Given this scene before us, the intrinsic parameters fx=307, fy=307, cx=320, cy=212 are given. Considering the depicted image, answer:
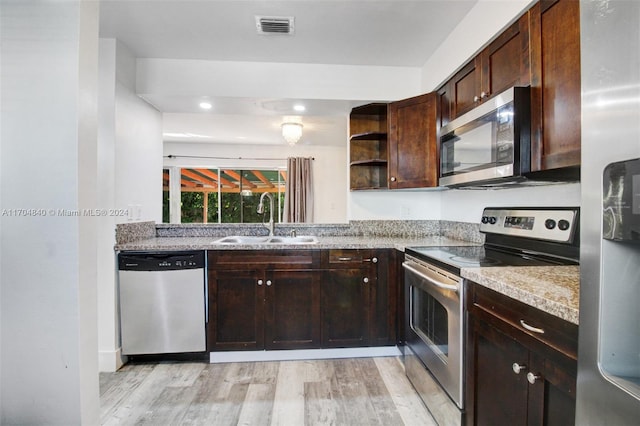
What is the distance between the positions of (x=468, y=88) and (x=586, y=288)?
1.61 m

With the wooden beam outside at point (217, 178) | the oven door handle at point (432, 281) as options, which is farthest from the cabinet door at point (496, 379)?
the wooden beam outside at point (217, 178)

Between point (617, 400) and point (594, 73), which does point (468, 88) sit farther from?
point (617, 400)

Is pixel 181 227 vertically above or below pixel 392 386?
above

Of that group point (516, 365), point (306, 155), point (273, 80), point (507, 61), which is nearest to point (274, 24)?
point (273, 80)

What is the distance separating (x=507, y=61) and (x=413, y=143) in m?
0.92

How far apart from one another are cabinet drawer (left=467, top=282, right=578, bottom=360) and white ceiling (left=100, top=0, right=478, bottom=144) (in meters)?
1.72

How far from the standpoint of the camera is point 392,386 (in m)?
2.04

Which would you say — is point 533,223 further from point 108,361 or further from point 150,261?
point 108,361

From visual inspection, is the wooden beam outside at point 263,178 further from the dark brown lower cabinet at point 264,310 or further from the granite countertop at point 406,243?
the dark brown lower cabinet at point 264,310

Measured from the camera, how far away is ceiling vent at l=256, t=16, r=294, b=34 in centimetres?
198

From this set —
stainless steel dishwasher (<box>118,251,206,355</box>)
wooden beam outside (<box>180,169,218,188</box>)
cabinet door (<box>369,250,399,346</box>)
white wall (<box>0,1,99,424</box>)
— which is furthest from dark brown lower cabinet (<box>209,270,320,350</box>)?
wooden beam outside (<box>180,169,218,188</box>)

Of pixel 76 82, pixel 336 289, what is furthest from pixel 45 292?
pixel 336 289

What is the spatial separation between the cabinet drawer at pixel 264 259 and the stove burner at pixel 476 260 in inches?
41.4

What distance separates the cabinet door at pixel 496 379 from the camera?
1.05 meters
